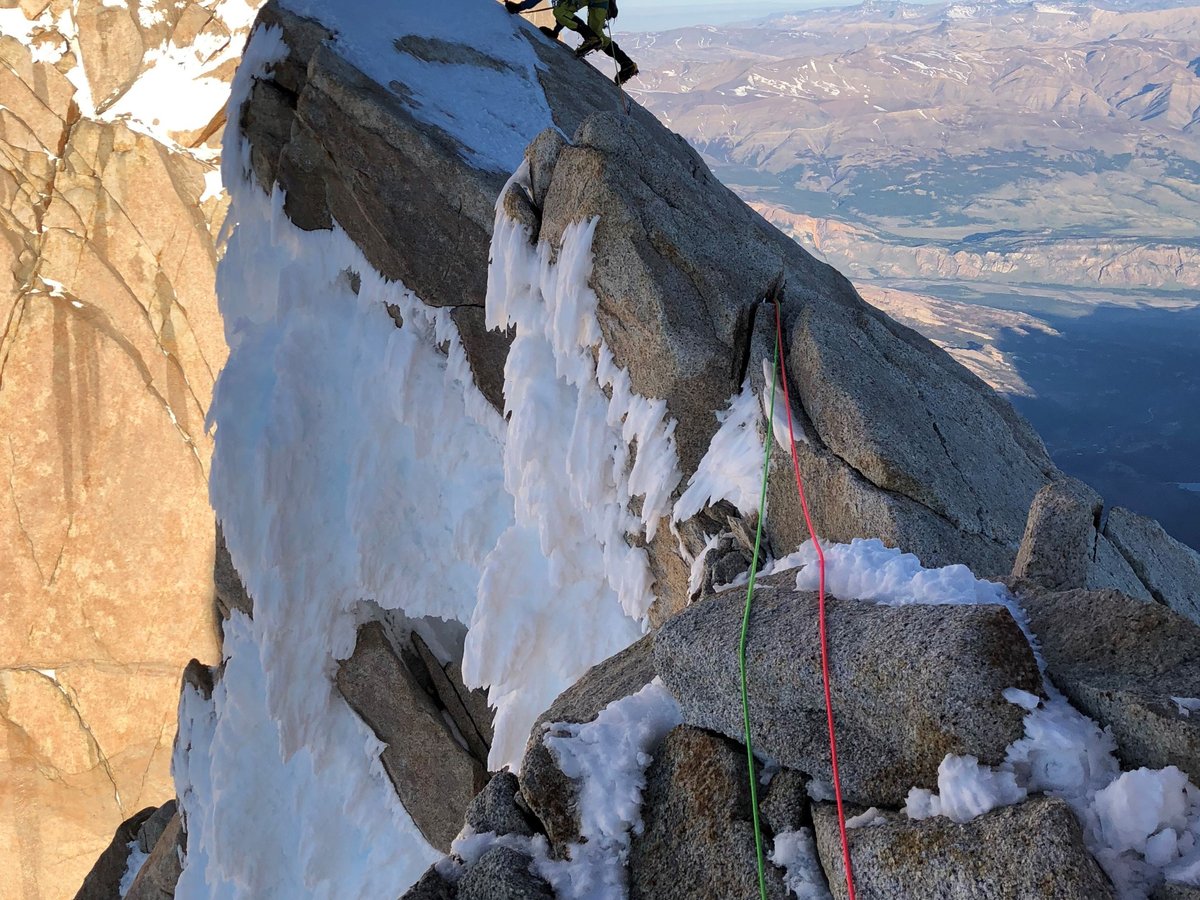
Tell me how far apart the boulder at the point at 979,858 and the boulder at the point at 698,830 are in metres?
0.52

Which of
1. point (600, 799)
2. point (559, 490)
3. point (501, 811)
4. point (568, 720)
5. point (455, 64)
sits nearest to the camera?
point (600, 799)

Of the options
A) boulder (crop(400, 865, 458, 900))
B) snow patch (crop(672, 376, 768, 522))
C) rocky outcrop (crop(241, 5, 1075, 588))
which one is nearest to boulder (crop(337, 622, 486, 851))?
rocky outcrop (crop(241, 5, 1075, 588))

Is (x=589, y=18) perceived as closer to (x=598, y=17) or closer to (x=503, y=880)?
(x=598, y=17)

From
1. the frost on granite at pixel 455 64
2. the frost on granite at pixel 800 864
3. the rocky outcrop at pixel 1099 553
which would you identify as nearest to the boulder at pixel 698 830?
the frost on granite at pixel 800 864

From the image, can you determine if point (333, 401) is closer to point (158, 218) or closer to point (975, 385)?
point (975, 385)

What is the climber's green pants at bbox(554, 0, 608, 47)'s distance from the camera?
14258mm

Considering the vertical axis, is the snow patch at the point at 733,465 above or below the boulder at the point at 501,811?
above

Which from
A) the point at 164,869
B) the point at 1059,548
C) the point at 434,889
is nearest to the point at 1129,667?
the point at 1059,548

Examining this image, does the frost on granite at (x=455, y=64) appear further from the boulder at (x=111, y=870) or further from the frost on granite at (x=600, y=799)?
the boulder at (x=111, y=870)

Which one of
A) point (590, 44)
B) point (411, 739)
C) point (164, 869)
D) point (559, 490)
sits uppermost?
point (590, 44)

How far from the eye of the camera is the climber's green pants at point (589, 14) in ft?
46.8

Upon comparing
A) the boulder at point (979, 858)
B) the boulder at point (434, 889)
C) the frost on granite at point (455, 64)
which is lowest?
the boulder at point (434, 889)

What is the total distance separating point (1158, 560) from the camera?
27.7 feet

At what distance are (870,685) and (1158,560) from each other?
5751mm
